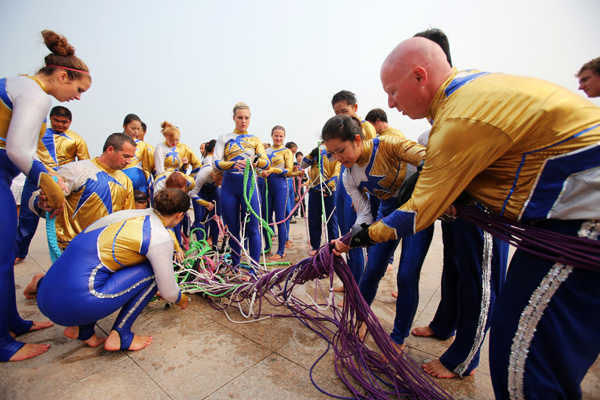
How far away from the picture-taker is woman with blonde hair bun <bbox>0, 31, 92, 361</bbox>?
4.52 ft

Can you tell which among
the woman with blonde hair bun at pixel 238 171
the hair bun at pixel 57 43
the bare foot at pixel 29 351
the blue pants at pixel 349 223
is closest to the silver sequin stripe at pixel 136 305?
the bare foot at pixel 29 351

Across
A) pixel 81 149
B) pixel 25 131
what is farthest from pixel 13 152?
pixel 81 149

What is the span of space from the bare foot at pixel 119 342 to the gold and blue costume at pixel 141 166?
2233 millimetres

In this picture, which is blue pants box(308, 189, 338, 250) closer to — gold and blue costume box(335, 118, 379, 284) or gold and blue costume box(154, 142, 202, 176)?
gold and blue costume box(335, 118, 379, 284)

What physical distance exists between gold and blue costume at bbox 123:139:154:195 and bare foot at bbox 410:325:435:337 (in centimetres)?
338

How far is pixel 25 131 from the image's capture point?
1.38 meters

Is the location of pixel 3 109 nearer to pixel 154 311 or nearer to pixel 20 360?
pixel 20 360

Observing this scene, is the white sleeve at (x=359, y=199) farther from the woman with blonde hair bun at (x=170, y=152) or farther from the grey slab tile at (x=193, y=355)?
the woman with blonde hair bun at (x=170, y=152)

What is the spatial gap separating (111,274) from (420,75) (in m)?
1.90

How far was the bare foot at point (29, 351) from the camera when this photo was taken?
148 centimetres

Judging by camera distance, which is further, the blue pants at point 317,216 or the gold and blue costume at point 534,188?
the blue pants at point 317,216

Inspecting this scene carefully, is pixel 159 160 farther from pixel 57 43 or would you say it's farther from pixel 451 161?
pixel 451 161

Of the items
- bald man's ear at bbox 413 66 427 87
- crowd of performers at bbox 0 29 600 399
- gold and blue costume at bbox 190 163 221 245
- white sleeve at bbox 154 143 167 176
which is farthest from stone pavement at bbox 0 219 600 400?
white sleeve at bbox 154 143 167 176

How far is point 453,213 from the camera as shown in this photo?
1.18m
